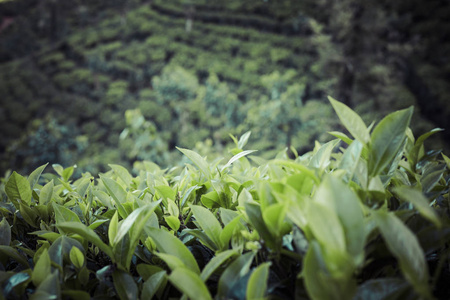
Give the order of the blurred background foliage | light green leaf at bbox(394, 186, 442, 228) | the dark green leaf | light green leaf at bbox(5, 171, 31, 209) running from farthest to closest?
the blurred background foliage
light green leaf at bbox(5, 171, 31, 209)
the dark green leaf
light green leaf at bbox(394, 186, 442, 228)

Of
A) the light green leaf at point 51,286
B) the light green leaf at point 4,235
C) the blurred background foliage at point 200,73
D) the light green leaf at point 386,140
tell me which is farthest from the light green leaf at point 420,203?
the blurred background foliage at point 200,73

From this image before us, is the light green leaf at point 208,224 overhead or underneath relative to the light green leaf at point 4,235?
overhead

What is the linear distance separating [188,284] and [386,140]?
35 centimetres

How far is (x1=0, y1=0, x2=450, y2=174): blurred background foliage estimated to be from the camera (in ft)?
17.9

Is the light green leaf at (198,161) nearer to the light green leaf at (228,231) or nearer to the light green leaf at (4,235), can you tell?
the light green leaf at (228,231)

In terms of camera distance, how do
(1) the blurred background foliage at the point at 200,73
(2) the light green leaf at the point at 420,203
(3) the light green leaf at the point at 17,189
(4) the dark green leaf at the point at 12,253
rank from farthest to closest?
(1) the blurred background foliage at the point at 200,73
(3) the light green leaf at the point at 17,189
(4) the dark green leaf at the point at 12,253
(2) the light green leaf at the point at 420,203

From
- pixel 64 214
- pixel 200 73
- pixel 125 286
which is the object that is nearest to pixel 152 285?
pixel 125 286

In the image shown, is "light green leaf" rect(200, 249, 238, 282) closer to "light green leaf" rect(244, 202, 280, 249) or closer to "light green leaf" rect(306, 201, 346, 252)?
"light green leaf" rect(244, 202, 280, 249)

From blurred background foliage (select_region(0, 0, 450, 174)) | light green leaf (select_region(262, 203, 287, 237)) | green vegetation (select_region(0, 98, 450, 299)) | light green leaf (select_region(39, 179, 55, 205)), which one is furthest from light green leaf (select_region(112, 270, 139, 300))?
blurred background foliage (select_region(0, 0, 450, 174))

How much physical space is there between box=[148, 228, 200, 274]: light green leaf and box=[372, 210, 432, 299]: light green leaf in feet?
0.90

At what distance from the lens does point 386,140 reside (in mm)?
408

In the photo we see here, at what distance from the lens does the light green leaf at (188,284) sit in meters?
0.32

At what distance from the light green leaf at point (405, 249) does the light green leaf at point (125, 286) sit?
0.36 m

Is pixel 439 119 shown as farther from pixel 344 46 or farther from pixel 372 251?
pixel 372 251
